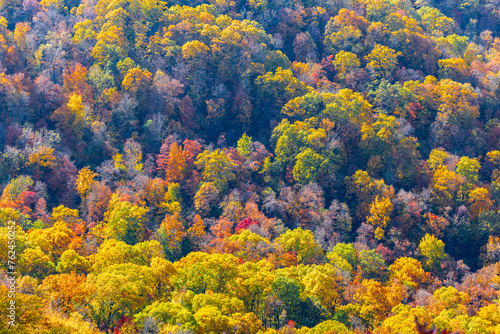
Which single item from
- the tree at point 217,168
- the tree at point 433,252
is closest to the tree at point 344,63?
the tree at point 217,168

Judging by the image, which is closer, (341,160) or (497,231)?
→ (497,231)

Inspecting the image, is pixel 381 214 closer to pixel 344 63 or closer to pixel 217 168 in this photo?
pixel 217 168

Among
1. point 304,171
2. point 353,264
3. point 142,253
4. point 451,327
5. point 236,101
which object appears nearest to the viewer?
→ point 451,327

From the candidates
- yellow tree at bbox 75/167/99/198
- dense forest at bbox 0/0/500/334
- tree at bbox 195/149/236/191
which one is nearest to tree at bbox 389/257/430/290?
dense forest at bbox 0/0/500/334

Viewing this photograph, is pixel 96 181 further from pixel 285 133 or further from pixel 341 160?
pixel 341 160

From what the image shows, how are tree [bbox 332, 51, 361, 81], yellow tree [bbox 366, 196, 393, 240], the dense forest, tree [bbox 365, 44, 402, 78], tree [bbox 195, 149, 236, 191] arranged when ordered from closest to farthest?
1. the dense forest
2. yellow tree [bbox 366, 196, 393, 240]
3. tree [bbox 195, 149, 236, 191]
4. tree [bbox 365, 44, 402, 78]
5. tree [bbox 332, 51, 361, 81]

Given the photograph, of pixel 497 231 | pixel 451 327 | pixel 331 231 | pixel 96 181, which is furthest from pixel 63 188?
pixel 497 231

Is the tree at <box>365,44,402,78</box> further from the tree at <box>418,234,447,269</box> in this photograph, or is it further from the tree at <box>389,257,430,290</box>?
the tree at <box>389,257,430,290</box>

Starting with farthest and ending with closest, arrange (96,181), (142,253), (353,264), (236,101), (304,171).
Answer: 1. (236,101)
2. (304,171)
3. (96,181)
4. (353,264)
5. (142,253)
